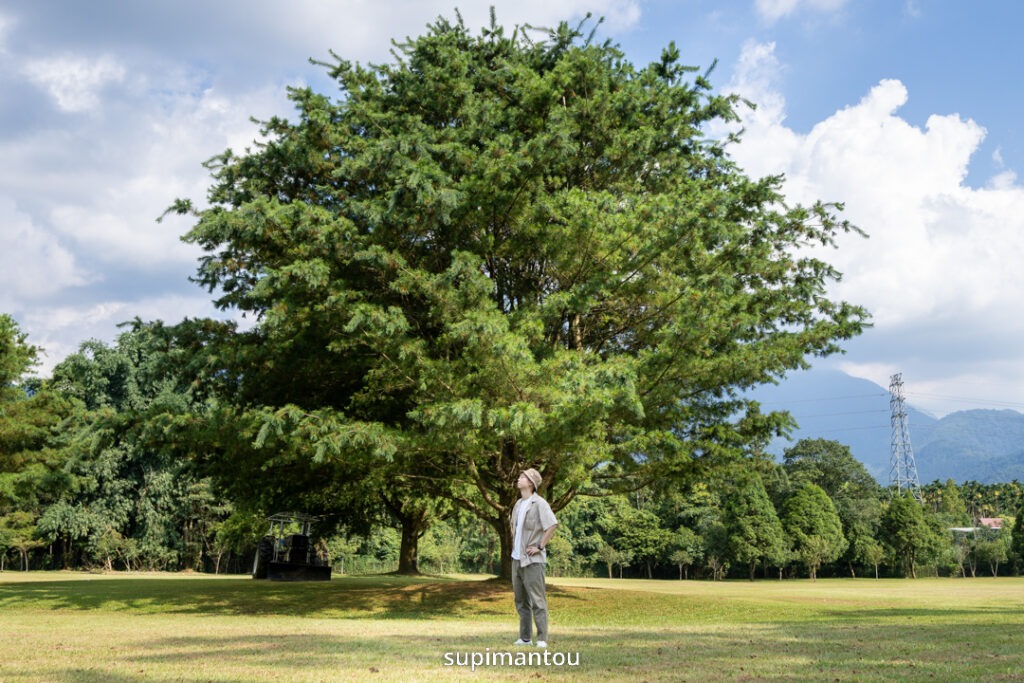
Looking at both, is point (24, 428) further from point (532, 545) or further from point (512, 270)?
point (532, 545)

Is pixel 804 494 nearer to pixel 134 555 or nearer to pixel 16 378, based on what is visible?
pixel 134 555

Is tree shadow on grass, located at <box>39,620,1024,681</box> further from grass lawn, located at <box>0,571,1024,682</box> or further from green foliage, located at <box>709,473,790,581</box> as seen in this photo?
green foliage, located at <box>709,473,790,581</box>

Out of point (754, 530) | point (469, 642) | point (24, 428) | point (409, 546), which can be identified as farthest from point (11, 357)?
point (754, 530)

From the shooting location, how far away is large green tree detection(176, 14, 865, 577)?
51.4ft

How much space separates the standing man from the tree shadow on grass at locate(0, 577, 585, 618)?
9.29 m

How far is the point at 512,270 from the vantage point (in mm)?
19547

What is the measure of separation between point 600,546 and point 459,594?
47.6 meters

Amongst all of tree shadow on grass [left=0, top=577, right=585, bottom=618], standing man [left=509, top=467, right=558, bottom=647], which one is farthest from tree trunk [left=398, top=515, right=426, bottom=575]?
standing man [left=509, top=467, right=558, bottom=647]

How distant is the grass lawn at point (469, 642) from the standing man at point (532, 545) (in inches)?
24.5

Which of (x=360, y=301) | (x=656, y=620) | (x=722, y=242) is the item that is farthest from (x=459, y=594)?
(x=722, y=242)

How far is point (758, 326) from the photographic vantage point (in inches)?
741

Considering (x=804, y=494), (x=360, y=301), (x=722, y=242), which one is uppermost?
(x=722, y=242)

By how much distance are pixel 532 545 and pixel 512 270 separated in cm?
1254

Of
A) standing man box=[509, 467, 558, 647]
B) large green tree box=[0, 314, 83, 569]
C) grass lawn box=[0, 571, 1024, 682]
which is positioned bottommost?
grass lawn box=[0, 571, 1024, 682]
